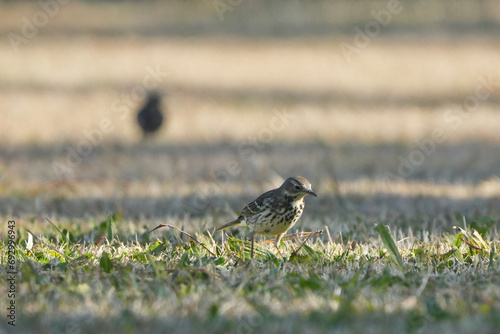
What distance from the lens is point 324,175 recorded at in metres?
8.55

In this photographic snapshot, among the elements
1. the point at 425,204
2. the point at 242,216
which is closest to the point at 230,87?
the point at 425,204

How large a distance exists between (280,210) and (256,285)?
43.3 inches

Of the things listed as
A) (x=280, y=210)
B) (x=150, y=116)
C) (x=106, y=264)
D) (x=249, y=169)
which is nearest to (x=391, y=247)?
(x=280, y=210)

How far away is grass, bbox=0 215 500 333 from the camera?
3373mm

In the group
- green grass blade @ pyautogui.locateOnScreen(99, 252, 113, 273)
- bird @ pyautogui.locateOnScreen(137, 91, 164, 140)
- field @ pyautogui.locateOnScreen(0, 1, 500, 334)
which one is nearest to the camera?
field @ pyautogui.locateOnScreen(0, 1, 500, 334)

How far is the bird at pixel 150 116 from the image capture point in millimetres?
10406

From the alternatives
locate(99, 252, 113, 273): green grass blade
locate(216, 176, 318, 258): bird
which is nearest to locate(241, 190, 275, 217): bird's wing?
locate(216, 176, 318, 258): bird

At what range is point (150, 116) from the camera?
10414 mm

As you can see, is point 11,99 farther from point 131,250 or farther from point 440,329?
point 440,329

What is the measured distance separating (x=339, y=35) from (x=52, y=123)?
37.3 feet

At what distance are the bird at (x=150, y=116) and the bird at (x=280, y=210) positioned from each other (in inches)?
215

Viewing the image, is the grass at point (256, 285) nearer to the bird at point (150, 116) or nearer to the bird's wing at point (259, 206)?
the bird's wing at point (259, 206)

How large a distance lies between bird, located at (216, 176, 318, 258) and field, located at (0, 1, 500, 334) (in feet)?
0.46

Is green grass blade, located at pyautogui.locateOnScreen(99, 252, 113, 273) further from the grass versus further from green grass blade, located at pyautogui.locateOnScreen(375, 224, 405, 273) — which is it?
green grass blade, located at pyautogui.locateOnScreen(375, 224, 405, 273)
